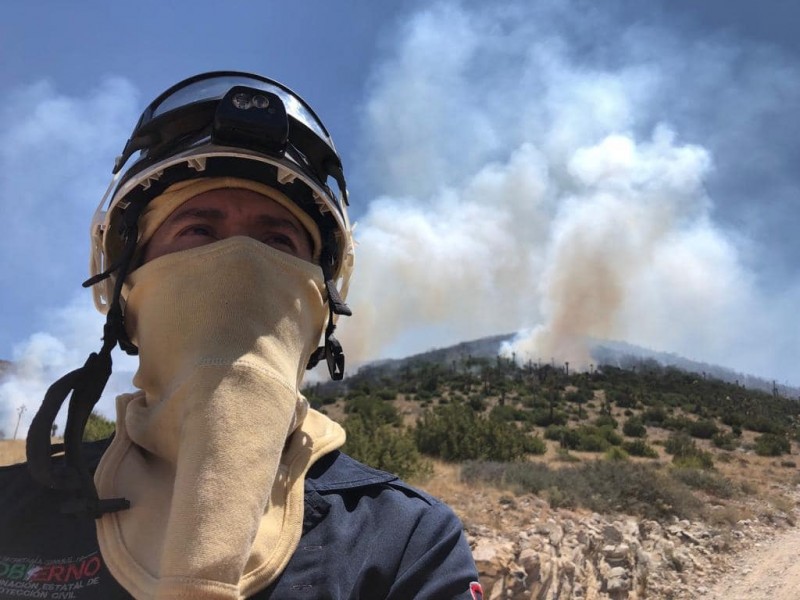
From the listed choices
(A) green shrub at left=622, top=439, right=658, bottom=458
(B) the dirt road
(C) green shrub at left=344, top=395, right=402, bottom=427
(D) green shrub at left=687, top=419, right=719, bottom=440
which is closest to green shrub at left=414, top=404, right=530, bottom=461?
(B) the dirt road

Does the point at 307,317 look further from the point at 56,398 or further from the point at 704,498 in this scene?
the point at 704,498

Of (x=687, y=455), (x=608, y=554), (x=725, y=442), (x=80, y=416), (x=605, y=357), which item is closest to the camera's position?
(x=80, y=416)

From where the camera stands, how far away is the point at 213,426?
1.40m

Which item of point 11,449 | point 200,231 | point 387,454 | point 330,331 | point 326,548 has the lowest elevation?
point 11,449

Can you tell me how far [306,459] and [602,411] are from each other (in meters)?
37.7

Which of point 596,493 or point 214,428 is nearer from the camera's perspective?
point 214,428

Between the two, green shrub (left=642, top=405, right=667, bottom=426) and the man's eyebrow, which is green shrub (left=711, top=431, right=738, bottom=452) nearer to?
green shrub (left=642, top=405, right=667, bottom=426)

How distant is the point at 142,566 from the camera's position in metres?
1.37

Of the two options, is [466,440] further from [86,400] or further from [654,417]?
[654,417]

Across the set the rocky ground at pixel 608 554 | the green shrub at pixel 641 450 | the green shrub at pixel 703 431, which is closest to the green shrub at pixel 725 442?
the green shrub at pixel 703 431

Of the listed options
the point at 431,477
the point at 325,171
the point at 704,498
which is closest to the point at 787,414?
the point at 704,498

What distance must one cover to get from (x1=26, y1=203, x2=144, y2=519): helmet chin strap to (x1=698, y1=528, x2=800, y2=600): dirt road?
432 inches

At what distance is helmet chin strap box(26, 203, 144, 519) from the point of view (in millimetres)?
1511

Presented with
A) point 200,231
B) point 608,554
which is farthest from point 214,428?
point 608,554
